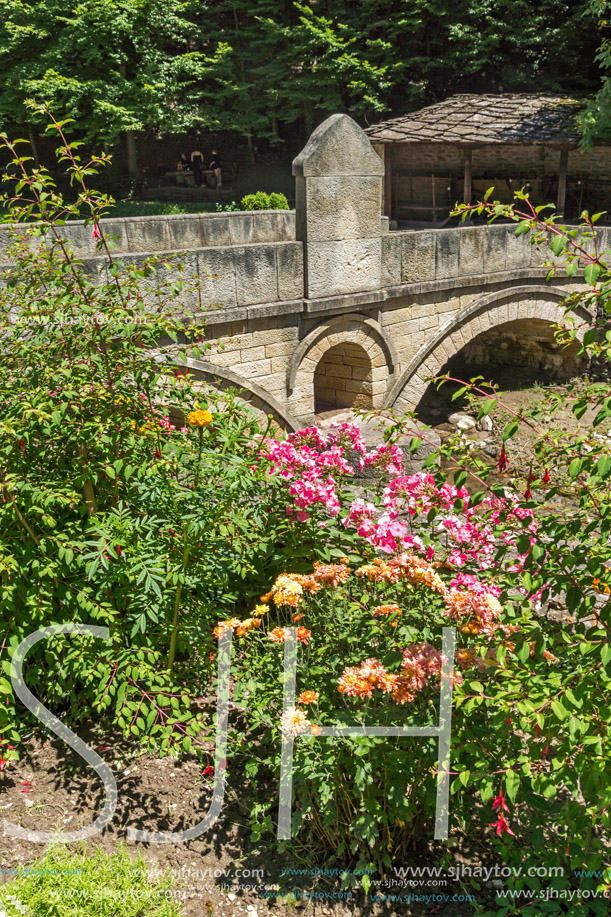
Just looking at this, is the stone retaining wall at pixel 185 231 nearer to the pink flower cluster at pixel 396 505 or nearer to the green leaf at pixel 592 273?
the pink flower cluster at pixel 396 505

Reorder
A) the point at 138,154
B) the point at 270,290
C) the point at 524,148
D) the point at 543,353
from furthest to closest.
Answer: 1. the point at 138,154
2. the point at 524,148
3. the point at 543,353
4. the point at 270,290

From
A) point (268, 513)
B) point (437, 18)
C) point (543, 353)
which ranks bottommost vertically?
point (543, 353)

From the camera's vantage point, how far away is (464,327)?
1033 cm

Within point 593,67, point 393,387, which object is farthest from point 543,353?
point 593,67

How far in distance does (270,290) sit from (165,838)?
5520mm

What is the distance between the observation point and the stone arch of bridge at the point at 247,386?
288 inches

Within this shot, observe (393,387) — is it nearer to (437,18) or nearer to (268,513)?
(268,513)

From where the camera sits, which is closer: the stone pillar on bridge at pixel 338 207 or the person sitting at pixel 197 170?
the stone pillar on bridge at pixel 338 207

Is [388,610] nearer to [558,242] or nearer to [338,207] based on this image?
[558,242]

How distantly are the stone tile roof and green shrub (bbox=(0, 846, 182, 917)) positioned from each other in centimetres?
1419

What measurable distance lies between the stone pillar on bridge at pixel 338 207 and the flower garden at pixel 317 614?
4.35 m

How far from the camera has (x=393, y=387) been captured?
9539 mm
